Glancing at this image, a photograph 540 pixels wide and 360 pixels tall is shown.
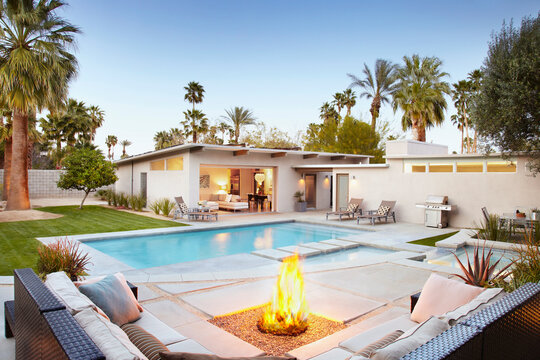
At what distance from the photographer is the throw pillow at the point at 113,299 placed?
3320 mm

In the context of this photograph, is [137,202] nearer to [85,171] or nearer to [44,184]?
[85,171]

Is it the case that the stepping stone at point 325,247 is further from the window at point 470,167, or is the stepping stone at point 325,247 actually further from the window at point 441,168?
the window at point 470,167

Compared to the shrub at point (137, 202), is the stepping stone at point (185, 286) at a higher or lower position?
lower

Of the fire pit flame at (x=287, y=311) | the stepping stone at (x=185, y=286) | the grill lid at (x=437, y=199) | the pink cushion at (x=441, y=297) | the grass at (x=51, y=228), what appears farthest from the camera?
the grill lid at (x=437, y=199)

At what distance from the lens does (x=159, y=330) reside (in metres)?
3.53

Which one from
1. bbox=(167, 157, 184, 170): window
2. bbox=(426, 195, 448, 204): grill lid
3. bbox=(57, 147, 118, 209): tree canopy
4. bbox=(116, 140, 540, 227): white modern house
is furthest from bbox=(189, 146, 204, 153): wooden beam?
bbox=(426, 195, 448, 204): grill lid

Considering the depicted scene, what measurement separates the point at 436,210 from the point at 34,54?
53.8ft

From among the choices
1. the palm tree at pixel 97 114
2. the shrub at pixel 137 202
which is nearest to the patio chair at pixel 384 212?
the shrub at pixel 137 202

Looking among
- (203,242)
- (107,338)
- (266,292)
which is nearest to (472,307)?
(107,338)

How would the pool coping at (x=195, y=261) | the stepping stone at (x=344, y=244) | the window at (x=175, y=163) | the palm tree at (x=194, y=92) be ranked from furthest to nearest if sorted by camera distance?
the palm tree at (x=194, y=92), the window at (x=175, y=163), the stepping stone at (x=344, y=244), the pool coping at (x=195, y=261)

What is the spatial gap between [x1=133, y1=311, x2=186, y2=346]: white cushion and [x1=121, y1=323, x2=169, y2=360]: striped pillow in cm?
38

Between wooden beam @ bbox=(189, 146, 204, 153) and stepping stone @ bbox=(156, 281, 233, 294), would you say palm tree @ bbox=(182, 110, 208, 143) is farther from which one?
stepping stone @ bbox=(156, 281, 233, 294)

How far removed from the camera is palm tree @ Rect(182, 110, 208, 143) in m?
38.3

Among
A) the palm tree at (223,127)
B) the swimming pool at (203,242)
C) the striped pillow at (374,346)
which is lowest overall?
the swimming pool at (203,242)
